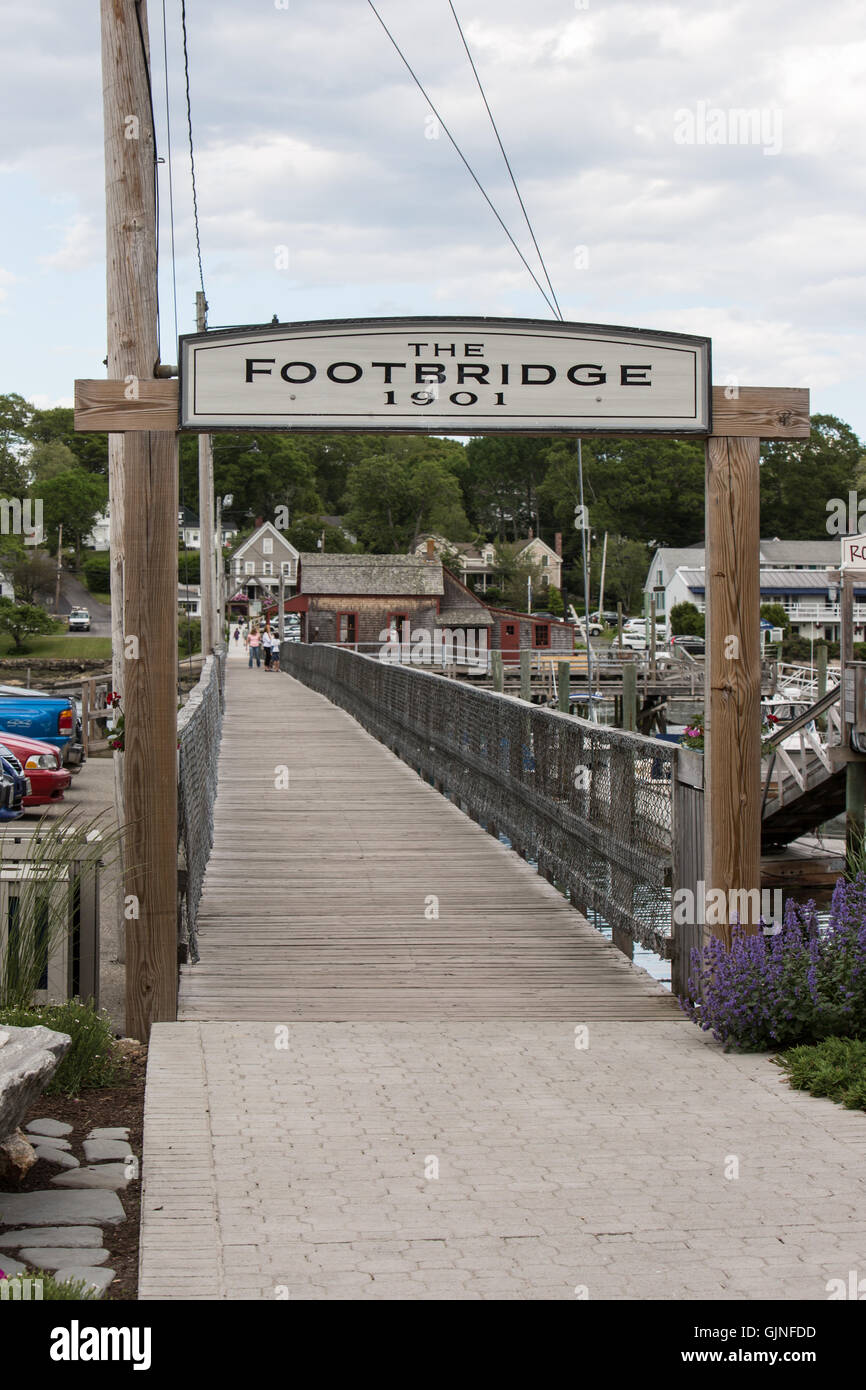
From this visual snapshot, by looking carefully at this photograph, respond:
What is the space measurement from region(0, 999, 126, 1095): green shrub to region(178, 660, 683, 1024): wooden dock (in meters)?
0.85

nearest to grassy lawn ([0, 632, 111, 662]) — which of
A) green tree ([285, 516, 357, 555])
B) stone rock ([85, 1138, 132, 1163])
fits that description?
green tree ([285, 516, 357, 555])

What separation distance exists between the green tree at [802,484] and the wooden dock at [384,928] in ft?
372

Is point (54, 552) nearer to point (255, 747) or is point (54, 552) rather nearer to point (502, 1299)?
point (255, 747)

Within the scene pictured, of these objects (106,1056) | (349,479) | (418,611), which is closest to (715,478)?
(106,1056)

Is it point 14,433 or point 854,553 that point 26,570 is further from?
point 854,553

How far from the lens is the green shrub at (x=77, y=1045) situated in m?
6.44

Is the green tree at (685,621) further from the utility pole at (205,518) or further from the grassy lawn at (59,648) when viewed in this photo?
the utility pole at (205,518)

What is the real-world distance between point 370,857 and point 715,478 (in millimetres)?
5392

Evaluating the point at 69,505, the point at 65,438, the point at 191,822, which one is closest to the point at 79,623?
the point at 69,505

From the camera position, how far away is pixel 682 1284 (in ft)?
14.1

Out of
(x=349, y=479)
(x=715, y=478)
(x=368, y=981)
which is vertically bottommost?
(x=368, y=981)

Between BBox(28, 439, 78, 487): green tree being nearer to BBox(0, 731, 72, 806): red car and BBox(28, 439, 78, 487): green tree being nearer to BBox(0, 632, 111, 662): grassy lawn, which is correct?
BBox(0, 632, 111, 662): grassy lawn

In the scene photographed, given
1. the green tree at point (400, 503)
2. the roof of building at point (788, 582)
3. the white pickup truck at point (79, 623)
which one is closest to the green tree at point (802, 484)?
the roof of building at point (788, 582)

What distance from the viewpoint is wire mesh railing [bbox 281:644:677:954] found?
8.65 m
